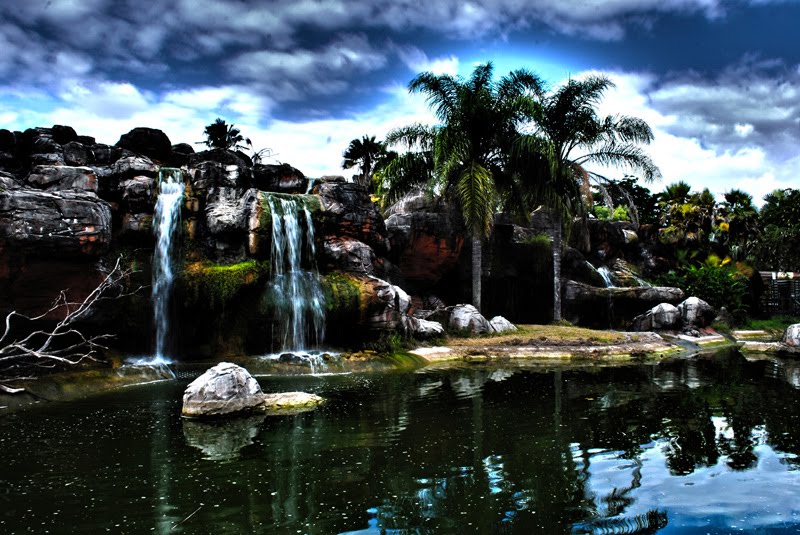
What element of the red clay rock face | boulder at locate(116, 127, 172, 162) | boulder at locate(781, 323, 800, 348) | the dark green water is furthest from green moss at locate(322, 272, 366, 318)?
boulder at locate(781, 323, 800, 348)

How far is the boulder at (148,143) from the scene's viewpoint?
27.2 m

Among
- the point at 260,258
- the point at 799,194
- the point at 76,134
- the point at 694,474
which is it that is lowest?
the point at 694,474

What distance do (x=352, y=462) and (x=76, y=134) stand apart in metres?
24.8

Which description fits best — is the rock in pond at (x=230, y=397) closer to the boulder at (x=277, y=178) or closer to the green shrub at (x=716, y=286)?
the boulder at (x=277, y=178)

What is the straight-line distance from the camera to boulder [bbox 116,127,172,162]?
1071 inches

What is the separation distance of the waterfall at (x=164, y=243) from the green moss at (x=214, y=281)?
0.59 meters

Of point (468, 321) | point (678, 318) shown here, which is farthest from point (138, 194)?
point (678, 318)

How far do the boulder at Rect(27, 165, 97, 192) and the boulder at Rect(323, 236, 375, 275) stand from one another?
7268 millimetres

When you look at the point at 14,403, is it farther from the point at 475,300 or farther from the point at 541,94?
the point at 541,94

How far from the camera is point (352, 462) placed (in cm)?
762

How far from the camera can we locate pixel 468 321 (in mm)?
22188

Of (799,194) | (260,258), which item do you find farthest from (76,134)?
(799,194)

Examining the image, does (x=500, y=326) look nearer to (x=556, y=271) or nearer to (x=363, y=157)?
(x=556, y=271)

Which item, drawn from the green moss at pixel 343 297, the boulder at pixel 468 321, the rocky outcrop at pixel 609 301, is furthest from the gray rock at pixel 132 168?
the rocky outcrop at pixel 609 301
